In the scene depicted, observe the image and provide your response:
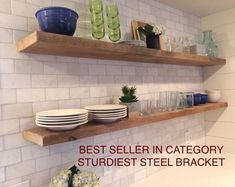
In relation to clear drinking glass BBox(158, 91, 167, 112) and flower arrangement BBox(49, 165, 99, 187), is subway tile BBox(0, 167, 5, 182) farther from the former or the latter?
clear drinking glass BBox(158, 91, 167, 112)

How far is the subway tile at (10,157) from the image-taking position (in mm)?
943

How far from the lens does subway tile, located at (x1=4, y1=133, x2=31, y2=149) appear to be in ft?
3.13

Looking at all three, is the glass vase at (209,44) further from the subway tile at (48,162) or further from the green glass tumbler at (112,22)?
the subway tile at (48,162)

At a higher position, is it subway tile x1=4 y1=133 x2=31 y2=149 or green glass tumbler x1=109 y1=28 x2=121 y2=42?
green glass tumbler x1=109 y1=28 x2=121 y2=42

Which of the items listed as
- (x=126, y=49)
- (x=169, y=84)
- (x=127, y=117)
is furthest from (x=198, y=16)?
(x=127, y=117)

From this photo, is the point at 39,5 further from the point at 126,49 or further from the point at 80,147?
the point at 80,147

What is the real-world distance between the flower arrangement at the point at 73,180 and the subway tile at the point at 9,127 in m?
0.29

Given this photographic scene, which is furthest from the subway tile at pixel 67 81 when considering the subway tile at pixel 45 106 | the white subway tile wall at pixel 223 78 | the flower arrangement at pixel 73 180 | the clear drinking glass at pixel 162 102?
the white subway tile wall at pixel 223 78

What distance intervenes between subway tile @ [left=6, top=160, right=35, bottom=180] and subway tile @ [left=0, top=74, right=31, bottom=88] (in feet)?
1.18

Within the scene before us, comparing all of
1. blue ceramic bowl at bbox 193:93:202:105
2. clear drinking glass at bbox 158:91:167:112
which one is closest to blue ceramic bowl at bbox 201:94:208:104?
blue ceramic bowl at bbox 193:93:202:105

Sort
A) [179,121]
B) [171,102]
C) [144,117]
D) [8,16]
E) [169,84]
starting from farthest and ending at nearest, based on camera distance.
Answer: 1. [179,121]
2. [169,84]
3. [171,102]
4. [144,117]
5. [8,16]

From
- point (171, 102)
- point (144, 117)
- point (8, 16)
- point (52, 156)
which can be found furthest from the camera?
point (171, 102)

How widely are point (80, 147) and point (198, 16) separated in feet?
5.64

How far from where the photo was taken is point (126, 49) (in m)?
1.12
